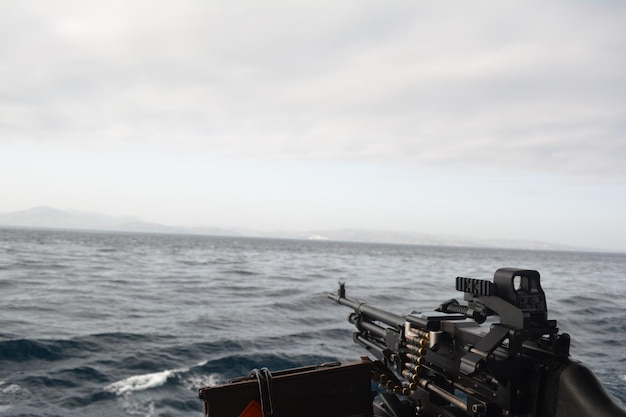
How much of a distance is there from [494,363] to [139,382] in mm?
11311

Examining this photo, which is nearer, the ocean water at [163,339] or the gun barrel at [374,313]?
the gun barrel at [374,313]

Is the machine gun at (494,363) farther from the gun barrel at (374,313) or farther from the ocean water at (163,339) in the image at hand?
the ocean water at (163,339)

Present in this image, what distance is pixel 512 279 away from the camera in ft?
14.1

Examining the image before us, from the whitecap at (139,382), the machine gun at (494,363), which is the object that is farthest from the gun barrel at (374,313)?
the whitecap at (139,382)

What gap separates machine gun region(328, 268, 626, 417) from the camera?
12.5 ft

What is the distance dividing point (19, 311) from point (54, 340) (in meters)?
6.81

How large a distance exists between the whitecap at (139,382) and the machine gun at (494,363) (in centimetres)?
908

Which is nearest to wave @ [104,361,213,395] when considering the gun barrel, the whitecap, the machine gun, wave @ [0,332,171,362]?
the whitecap

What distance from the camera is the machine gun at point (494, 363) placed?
382 cm

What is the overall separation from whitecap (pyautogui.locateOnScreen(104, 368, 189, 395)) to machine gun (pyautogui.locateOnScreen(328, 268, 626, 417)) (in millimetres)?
9079

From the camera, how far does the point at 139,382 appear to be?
42.5 feet

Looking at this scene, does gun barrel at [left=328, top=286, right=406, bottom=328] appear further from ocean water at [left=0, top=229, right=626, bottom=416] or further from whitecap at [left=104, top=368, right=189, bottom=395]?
whitecap at [left=104, top=368, right=189, bottom=395]

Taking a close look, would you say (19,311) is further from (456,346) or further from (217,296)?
(456,346)

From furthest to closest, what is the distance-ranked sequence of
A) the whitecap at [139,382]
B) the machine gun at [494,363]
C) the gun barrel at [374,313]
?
the whitecap at [139,382] → the gun barrel at [374,313] → the machine gun at [494,363]
